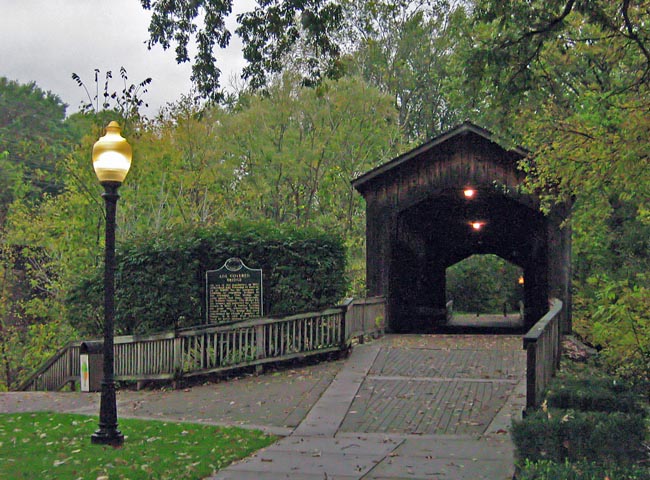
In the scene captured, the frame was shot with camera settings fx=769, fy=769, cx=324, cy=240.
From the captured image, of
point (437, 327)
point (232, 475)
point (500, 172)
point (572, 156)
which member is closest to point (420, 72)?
point (437, 327)

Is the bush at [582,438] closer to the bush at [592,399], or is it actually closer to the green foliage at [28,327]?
the bush at [592,399]

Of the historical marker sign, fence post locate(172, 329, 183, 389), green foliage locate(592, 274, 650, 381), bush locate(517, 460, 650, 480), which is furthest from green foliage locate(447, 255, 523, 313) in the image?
bush locate(517, 460, 650, 480)

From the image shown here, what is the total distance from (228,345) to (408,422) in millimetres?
5831

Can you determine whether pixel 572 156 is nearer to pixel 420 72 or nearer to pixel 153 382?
pixel 153 382

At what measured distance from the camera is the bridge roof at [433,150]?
21.7m

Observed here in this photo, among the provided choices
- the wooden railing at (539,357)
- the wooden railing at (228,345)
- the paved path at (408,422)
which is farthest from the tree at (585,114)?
the wooden railing at (228,345)

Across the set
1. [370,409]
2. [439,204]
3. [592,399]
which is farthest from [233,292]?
[439,204]

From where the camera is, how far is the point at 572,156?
1368 centimetres

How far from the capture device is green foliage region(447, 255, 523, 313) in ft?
158

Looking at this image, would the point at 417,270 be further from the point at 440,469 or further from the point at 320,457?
the point at 440,469

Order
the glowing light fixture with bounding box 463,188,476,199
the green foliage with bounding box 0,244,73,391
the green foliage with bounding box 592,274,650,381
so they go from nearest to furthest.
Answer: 1. the green foliage with bounding box 592,274,650,381
2. the glowing light fixture with bounding box 463,188,476,199
3. the green foliage with bounding box 0,244,73,391

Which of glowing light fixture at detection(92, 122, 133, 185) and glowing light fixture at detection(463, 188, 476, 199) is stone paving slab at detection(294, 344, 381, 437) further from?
glowing light fixture at detection(463, 188, 476, 199)

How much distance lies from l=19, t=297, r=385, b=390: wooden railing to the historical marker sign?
2.00 feet

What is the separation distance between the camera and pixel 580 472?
620 centimetres
